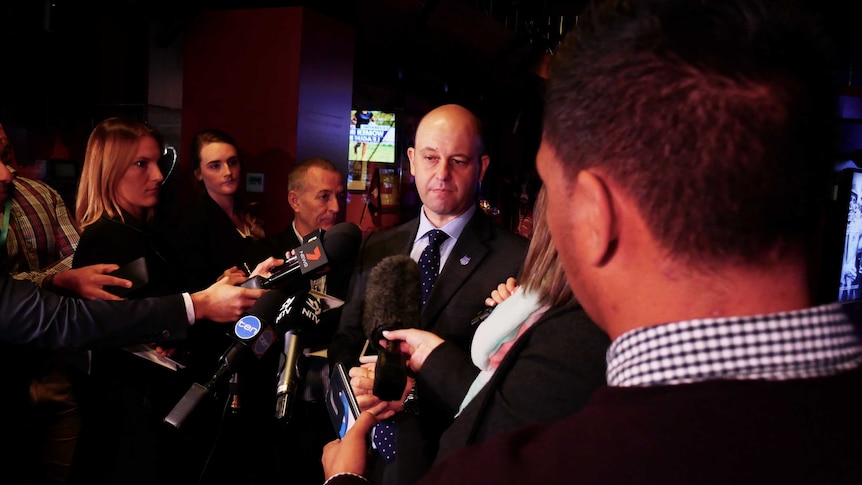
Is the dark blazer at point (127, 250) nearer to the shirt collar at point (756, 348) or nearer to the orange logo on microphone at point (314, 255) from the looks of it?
the orange logo on microphone at point (314, 255)

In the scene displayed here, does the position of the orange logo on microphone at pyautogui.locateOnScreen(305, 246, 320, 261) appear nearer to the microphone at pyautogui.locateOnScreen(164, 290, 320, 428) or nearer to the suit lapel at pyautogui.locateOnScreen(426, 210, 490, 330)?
the microphone at pyautogui.locateOnScreen(164, 290, 320, 428)

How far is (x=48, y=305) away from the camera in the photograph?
6.83ft

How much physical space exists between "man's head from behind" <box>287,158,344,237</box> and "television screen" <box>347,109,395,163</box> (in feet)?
12.3

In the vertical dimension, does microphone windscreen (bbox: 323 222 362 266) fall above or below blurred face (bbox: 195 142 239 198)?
below

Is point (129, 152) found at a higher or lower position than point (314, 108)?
lower

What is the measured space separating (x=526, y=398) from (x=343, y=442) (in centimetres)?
47

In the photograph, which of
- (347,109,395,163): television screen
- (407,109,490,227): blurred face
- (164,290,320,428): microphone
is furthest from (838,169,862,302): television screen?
(347,109,395,163): television screen

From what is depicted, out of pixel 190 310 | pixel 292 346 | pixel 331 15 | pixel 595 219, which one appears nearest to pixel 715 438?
pixel 595 219

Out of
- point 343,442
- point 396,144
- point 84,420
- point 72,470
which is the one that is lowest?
point 72,470

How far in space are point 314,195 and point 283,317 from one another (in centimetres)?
180

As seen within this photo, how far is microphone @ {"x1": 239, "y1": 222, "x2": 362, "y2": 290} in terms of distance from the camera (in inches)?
73.7

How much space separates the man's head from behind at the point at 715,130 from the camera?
0.60m

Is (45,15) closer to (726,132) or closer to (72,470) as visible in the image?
(72,470)

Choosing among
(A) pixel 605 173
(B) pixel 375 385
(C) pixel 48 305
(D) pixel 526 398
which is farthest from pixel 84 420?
(A) pixel 605 173
